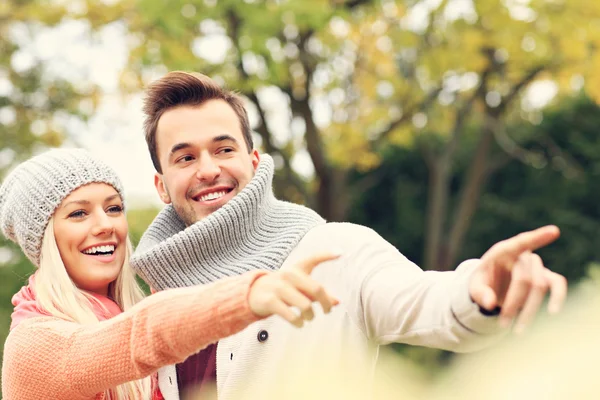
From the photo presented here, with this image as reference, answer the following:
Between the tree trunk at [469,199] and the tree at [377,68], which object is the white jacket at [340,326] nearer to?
the tree at [377,68]

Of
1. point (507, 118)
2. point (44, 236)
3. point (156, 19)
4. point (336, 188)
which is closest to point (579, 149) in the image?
point (507, 118)

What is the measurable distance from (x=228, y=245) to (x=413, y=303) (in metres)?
0.94

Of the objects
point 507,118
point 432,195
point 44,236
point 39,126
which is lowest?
point 44,236

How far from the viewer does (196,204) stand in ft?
9.00

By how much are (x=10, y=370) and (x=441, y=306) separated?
1197mm

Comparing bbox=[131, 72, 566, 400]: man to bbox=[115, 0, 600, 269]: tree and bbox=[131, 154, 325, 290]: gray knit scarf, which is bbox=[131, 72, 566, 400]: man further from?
bbox=[115, 0, 600, 269]: tree

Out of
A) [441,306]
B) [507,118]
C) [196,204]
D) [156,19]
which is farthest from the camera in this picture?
[507,118]

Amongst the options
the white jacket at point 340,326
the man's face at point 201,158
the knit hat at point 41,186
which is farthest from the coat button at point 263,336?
the knit hat at point 41,186

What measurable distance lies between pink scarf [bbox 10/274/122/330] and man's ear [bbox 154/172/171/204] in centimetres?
47

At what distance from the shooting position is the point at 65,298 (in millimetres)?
2406

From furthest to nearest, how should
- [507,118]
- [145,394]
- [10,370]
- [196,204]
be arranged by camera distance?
[507,118], [196,204], [145,394], [10,370]

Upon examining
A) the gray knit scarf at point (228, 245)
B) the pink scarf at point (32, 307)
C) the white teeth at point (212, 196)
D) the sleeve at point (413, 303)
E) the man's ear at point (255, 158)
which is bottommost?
the sleeve at point (413, 303)

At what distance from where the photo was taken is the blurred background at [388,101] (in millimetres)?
7598

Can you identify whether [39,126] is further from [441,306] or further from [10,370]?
[441,306]
